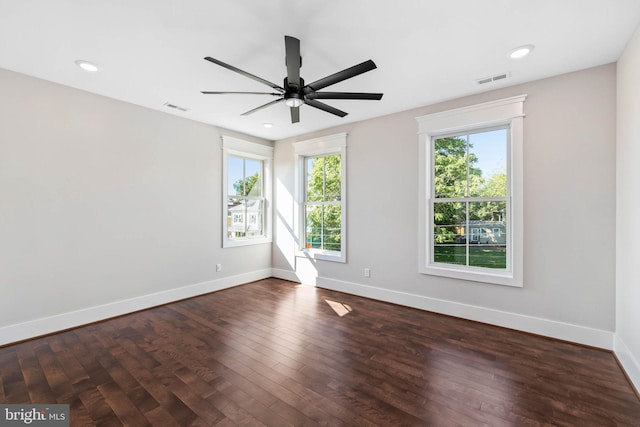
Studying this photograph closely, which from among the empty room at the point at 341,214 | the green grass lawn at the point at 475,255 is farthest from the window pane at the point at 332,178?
the green grass lawn at the point at 475,255

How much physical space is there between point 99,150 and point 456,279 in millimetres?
4633

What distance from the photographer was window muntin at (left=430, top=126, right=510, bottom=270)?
3.34 meters

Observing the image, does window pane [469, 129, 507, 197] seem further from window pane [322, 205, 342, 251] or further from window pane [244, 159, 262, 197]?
window pane [244, 159, 262, 197]

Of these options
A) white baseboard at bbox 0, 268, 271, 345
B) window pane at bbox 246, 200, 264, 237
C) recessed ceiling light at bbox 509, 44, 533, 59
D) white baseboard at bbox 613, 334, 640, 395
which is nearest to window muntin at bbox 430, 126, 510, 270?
recessed ceiling light at bbox 509, 44, 533, 59

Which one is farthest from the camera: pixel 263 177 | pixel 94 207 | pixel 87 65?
pixel 263 177

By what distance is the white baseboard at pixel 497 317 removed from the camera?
2.73m

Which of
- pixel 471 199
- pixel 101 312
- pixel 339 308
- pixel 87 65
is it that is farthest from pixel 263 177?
pixel 471 199

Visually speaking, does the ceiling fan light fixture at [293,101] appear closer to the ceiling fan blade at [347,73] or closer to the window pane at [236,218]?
the ceiling fan blade at [347,73]

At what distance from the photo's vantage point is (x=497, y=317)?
10.6 feet

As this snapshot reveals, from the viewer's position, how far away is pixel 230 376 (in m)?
2.24

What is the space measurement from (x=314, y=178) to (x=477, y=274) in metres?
3.00

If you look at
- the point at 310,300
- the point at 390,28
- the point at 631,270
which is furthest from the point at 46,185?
the point at 631,270

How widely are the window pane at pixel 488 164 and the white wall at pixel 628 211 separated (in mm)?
943

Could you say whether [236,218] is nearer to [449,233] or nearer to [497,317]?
[449,233]
